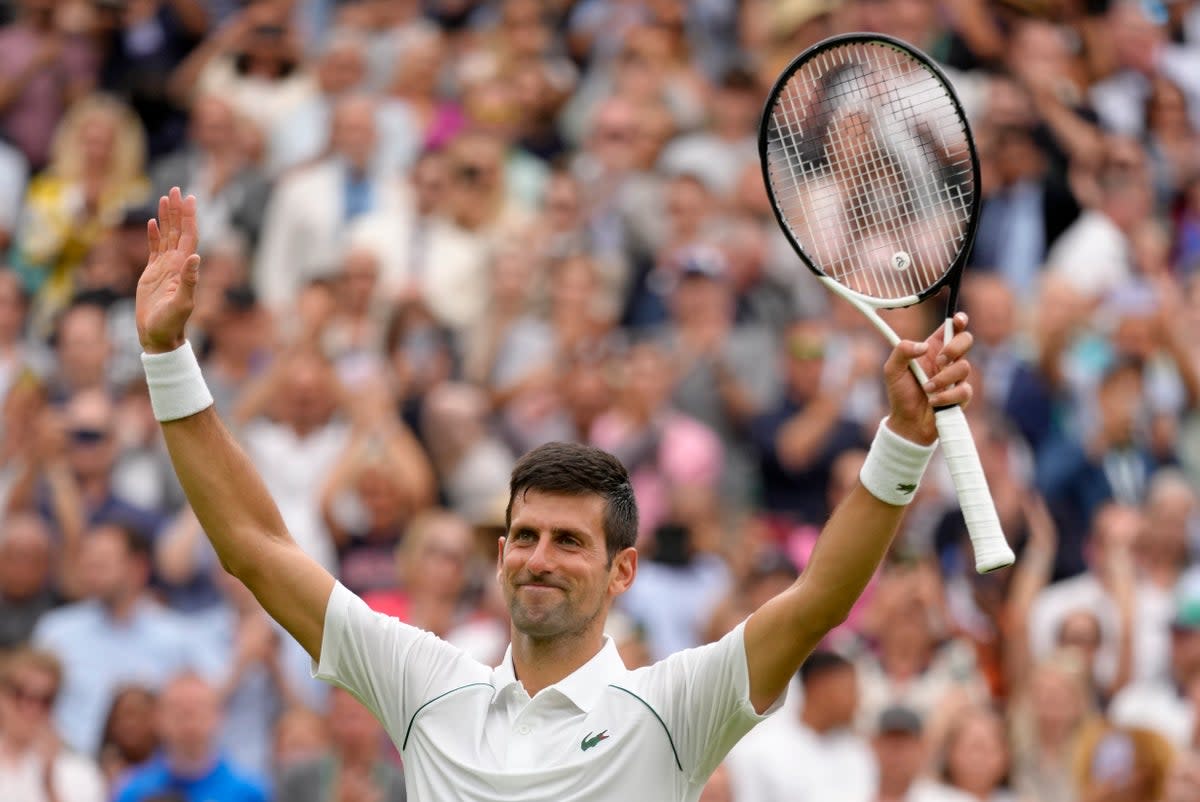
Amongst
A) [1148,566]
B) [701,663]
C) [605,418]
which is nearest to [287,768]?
[605,418]

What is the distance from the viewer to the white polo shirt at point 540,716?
471 centimetres

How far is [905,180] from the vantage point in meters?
5.71

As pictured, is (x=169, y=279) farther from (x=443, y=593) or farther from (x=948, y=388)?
(x=443, y=593)

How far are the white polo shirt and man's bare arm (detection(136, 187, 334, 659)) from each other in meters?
0.08

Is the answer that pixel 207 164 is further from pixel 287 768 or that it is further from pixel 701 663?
pixel 701 663

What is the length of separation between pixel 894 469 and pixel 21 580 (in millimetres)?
6357

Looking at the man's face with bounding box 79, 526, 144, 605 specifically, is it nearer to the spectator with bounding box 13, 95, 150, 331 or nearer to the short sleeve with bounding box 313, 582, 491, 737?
the spectator with bounding box 13, 95, 150, 331

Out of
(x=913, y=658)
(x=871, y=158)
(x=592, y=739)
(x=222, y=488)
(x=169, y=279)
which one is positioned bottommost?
(x=913, y=658)

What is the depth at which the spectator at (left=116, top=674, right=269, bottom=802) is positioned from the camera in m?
8.89

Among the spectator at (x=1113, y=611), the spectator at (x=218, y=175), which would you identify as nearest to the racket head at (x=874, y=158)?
the spectator at (x=1113, y=611)

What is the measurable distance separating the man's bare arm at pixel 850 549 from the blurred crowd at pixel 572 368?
403 cm

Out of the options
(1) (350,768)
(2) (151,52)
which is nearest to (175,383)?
(1) (350,768)

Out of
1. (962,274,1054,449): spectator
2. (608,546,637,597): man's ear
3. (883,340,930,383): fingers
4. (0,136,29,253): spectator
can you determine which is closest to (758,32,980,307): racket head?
(883,340,930,383): fingers

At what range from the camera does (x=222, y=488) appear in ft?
16.2
